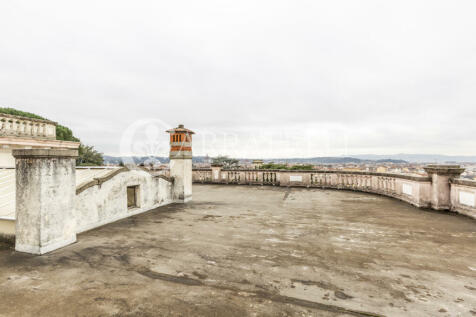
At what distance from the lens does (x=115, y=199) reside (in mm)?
7070

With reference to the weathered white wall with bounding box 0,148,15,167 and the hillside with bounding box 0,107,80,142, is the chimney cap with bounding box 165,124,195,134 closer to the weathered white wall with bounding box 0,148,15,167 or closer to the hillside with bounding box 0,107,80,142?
the weathered white wall with bounding box 0,148,15,167

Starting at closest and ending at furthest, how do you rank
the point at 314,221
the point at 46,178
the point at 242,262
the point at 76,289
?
the point at 76,289, the point at 242,262, the point at 46,178, the point at 314,221

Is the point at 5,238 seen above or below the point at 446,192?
below

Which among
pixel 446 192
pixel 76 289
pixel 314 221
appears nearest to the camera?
pixel 76 289

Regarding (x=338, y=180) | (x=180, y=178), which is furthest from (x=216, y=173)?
(x=338, y=180)

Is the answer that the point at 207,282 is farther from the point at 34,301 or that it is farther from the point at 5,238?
the point at 5,238

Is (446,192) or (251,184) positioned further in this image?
(251,184)

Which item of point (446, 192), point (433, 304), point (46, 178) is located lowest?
point (433, 304)

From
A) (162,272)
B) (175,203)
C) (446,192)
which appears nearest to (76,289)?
(162,272)

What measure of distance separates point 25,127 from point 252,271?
13.1 m

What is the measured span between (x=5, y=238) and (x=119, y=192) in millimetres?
2688

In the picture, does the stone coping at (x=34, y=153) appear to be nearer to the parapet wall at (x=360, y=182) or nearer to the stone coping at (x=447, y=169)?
the parapet wall at (x=360, y=182)

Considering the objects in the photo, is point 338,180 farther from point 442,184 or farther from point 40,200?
point 40,200

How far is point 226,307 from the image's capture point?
283 centimetres
